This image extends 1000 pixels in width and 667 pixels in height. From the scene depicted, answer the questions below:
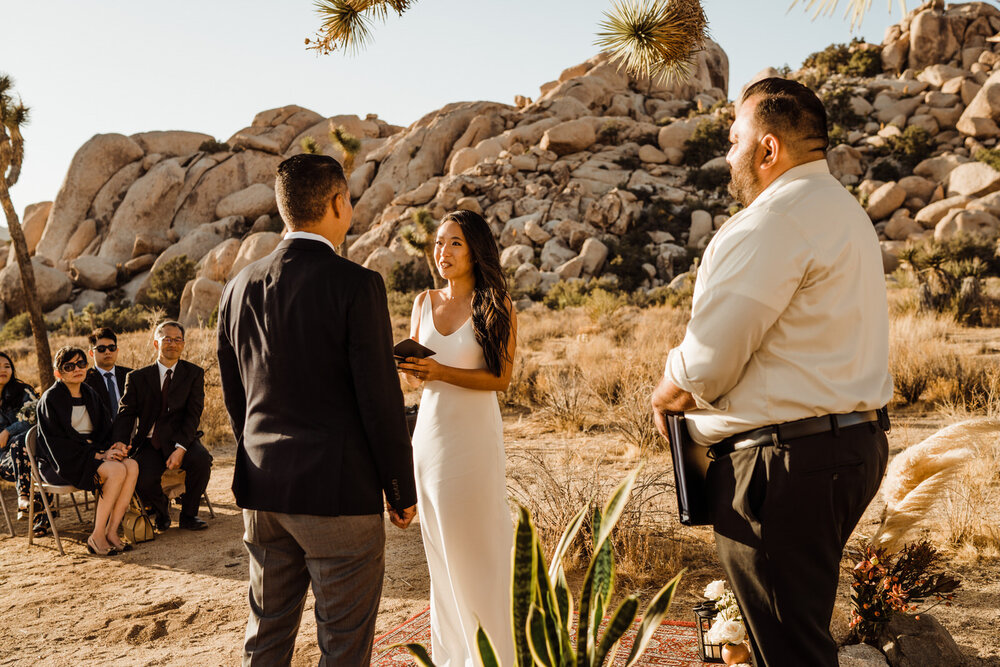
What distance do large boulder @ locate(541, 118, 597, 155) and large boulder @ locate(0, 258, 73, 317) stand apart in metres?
27.1

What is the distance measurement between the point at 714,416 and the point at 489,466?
53.0 inches

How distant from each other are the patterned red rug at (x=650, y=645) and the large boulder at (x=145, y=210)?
145 ft

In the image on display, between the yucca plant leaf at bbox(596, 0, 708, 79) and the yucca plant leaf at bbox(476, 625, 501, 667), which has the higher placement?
the yucca plant leaf at bbox(596, 0, 708, 79)

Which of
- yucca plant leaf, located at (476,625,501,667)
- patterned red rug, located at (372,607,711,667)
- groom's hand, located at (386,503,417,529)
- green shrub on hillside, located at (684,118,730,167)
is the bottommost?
patterned red rug, located at (372,607,711,667)

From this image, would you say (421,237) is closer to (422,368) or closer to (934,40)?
(422,368)

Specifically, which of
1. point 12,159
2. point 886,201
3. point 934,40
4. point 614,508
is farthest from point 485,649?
point 934,40

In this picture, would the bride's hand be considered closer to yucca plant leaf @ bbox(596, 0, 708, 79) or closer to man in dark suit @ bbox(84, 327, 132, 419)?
yucca plant leaf @ bbox(596, 0, 708, 79)

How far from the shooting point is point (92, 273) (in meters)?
39.1

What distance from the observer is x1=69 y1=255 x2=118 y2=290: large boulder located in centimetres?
3906

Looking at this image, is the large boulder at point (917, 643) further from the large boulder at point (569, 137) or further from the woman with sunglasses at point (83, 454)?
the large boulder at point (569, 137)

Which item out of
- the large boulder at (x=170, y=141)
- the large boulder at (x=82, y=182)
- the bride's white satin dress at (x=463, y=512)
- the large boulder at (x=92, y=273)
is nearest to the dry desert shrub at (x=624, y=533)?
the bride's white satin dress at (x=463, y=512)

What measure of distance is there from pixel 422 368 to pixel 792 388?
1607mm

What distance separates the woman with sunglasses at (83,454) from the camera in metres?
5.42

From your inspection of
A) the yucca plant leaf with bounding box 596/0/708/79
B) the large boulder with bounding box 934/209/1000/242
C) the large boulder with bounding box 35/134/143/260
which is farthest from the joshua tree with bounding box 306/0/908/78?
the large boulder with bounding box 35/134/143/260
